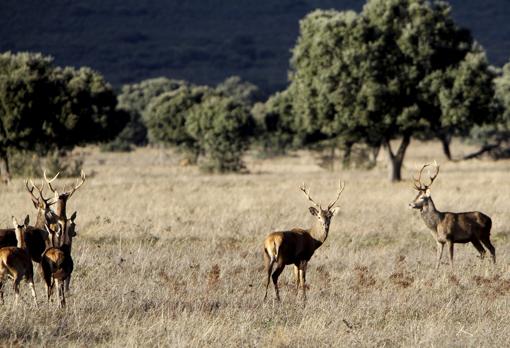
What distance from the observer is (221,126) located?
6406 cm

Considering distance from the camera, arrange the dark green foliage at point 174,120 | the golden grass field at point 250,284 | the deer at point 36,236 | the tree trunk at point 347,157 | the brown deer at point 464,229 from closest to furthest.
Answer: the golden grass field at point 250,284
the deer at point 36,236
the brown deer at point 464,229
the tree trunk at point 347,157
the dark green foliage at point 174,120

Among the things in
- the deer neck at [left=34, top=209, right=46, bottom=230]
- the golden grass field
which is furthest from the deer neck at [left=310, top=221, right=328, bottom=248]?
the deer neck at [left=34, top=209, right=46, bottom=230]

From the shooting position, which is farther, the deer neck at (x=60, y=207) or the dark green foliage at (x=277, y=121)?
the dark green foliage at (x=277, y=121)

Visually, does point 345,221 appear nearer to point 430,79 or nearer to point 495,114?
point 430,79

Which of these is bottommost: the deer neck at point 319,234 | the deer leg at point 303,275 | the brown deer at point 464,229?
the deer leg at point 303,275

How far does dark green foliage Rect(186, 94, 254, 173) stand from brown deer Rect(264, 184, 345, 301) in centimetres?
4204

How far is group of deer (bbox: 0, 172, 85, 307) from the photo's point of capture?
421 inches

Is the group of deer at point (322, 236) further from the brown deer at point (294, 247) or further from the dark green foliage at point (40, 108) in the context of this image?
the dark green foliage at point (40, 108)

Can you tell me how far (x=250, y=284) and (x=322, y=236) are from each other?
136 centimetres

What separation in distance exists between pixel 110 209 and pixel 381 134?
70.1 ft

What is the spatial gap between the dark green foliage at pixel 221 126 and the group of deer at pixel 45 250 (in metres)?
42.5

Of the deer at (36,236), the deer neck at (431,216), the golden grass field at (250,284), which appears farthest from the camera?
the deer neck at (431,216)

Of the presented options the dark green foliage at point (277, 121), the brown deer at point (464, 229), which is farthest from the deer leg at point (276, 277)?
the dark green foliage at point (277, 121)

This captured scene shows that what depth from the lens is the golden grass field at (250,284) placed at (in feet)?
33.2
